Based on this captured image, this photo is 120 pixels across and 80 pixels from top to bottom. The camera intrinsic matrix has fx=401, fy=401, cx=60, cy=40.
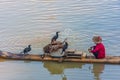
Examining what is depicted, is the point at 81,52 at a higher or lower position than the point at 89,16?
lower

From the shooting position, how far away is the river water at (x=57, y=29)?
38.2 feet

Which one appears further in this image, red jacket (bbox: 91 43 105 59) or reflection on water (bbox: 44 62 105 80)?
red jacket (bbox: 91 43 105 59)

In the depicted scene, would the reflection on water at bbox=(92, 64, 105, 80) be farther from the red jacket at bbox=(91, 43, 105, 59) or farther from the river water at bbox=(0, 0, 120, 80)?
the red jacket at bbox=(91, 43, 105, 59)

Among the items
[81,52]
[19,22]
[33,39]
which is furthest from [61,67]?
[19,22]

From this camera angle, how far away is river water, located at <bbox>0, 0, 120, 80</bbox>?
1164 centimetres

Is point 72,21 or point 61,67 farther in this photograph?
point 72,21

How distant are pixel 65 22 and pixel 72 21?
30cm

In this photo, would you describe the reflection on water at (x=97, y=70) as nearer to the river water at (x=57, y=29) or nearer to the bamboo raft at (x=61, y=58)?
the river water at (x=57, y=29)

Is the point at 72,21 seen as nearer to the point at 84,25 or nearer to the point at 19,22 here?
the point at 84,25

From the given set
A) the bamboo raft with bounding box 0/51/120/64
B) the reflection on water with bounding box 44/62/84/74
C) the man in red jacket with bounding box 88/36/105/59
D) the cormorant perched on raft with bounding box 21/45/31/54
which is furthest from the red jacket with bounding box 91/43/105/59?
the cormorant perched on raft with bounding box 21/45/31/54

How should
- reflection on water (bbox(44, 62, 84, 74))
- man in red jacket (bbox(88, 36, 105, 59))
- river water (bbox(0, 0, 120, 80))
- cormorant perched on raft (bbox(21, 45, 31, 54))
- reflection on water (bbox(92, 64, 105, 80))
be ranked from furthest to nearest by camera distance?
cormorant perched on raft (bbox(21, 45, 31, 54)) < reflection on water (bbox(44, 62, 84, 74)) < man in red jacket (bbox(88, 36, 105, 59)) < river water (bbox(0, 0, 120, 80)) < reflection on water (bbox(92, 64, 105, 80))

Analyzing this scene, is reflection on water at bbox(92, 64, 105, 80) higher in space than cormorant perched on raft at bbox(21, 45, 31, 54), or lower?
lower

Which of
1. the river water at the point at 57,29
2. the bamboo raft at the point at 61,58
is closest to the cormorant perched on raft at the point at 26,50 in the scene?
the bamboo raft at the point at 61,58

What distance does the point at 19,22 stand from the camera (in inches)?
659
